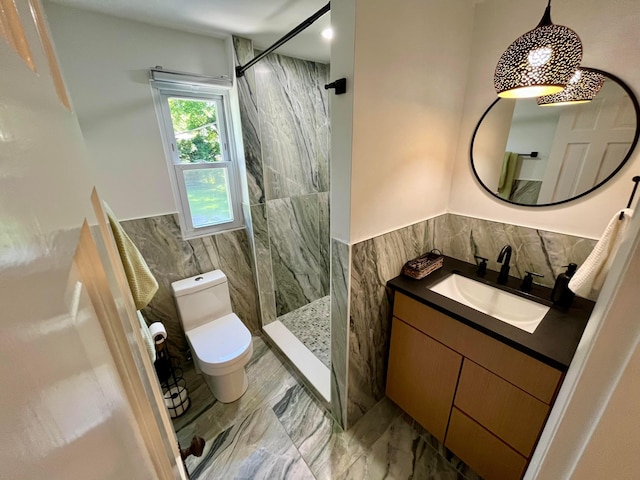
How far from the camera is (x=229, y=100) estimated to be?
190 centimetres

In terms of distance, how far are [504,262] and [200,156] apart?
206 centimetres

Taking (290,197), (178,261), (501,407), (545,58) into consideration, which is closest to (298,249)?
(290,197)

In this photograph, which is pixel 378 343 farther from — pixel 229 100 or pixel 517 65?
pixel 229 100

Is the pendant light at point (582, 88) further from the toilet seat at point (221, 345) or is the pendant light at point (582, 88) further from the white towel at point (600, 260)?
the toilet seat at point (221, 345)

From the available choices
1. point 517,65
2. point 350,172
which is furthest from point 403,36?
point 350,172

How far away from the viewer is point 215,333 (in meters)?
1.86

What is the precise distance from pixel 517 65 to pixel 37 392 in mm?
1326

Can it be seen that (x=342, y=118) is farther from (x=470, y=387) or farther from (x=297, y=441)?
(x=297, y=441)

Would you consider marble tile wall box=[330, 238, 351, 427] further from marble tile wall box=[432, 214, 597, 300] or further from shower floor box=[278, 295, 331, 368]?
marble tile wall box=[432, 214, 597, 300]

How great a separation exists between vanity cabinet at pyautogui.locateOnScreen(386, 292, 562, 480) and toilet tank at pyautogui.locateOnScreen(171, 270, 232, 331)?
4.10 ft

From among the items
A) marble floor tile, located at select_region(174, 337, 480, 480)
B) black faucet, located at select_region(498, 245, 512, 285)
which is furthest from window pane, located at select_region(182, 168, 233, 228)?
black faucet, located at select_region(498, 245, 512, 285)

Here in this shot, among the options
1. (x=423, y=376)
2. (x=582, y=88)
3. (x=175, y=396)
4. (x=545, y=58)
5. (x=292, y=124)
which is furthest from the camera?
(x=292, y=124)

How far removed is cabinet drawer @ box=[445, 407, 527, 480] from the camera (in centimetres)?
118

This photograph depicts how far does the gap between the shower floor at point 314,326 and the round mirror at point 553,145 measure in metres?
1.67
